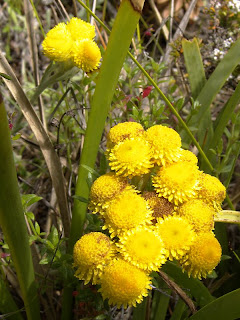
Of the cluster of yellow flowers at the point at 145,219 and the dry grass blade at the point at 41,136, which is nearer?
the cluster of yellow flowers at the point at 145,219

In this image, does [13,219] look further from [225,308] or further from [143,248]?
[225,308]

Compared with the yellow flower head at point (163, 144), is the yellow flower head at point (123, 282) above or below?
below

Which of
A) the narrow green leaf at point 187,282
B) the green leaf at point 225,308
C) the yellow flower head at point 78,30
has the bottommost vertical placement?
the narrow green leaf at point 187,282

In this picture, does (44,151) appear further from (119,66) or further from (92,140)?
(119,66)

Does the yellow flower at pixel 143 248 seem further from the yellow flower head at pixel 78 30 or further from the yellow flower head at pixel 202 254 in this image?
the yellow flower head at pixel 78 30

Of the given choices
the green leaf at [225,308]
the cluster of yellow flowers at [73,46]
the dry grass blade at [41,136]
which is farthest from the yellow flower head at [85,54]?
the green leaf at [225,308]

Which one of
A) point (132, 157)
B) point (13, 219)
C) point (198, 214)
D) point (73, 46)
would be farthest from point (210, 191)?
point (73, 46)

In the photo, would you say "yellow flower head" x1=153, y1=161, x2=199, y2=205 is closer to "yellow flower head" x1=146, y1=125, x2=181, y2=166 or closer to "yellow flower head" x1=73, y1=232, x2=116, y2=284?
"yellow flower head" x1=146, y1=125, x2=181, y2=166
